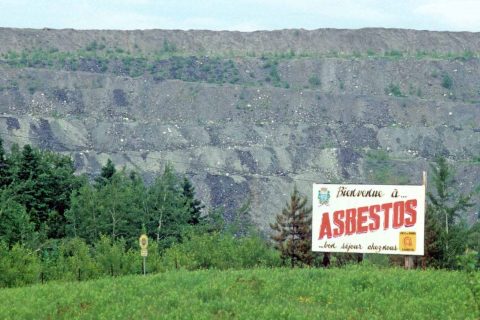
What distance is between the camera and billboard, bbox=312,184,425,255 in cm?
3145

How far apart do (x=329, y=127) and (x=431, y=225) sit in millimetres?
65055

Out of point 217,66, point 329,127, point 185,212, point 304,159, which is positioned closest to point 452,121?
point 329,127

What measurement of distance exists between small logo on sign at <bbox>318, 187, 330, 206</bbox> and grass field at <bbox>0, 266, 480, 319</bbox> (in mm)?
5590

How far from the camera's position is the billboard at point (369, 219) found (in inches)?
1238

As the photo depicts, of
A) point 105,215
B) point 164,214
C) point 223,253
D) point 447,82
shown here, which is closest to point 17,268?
point 223,253

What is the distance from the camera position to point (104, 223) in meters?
55.9

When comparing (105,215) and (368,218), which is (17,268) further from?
(105,215)

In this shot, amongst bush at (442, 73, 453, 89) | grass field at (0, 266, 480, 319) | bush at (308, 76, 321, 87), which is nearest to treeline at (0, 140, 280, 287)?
grass field at (0, 266, 480, 319)

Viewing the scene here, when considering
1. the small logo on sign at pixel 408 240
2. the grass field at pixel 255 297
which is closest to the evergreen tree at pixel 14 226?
the small logo on sign at pixel 408 240

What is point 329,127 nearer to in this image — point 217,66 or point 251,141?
point 251,141

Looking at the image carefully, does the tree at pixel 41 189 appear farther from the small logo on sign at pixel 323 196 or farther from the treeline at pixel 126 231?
the small logo on sign at pixel 323 196

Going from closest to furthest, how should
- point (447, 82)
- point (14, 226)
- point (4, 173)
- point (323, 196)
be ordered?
point (323, 196)
point (14, 226)
point (4, 173)
point (447, 82)

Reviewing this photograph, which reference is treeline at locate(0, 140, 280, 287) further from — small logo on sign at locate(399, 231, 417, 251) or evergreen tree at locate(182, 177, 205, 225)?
small logo on sign at locate(399, 231, 417, 251)

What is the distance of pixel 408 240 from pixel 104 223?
91.0 feet
